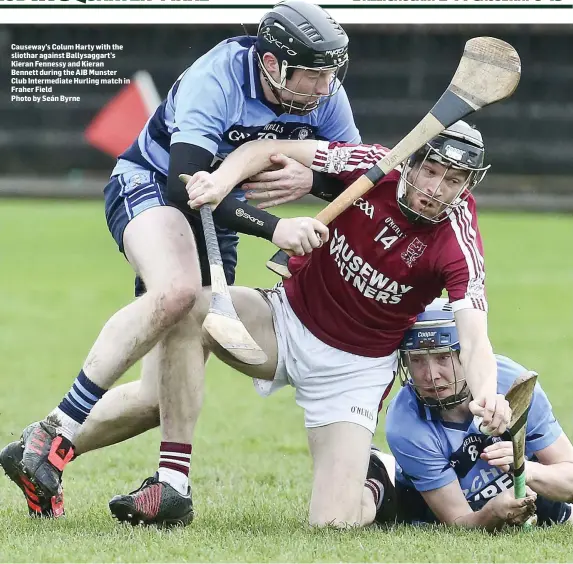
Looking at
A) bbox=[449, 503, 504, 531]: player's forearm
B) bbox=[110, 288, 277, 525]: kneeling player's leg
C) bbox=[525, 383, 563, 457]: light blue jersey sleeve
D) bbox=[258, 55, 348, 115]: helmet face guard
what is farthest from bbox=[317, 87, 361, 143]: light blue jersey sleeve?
bbox=[449, 503, 504, 531]: player's forearm

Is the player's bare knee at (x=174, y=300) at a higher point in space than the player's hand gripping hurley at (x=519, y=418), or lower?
higher

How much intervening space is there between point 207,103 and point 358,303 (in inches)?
35.1

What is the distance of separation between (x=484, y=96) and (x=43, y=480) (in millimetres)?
1973

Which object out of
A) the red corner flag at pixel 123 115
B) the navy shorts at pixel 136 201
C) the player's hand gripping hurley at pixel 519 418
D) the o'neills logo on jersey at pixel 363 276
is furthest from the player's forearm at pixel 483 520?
the red corner flag at pixel 123 115

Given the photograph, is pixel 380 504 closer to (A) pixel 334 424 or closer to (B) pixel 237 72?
(A) pixel 334 424

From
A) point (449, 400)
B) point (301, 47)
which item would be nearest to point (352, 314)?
point (449, 400)

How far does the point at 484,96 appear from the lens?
3986 millimetres

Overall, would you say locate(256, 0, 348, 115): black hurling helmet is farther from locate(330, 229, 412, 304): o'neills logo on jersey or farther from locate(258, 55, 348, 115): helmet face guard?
locate(330, 229, 412, 304): o'neills logo on jersey

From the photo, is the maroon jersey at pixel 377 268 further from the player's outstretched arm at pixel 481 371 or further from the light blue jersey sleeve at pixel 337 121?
the light blue jersey sleeve at pixel 337 121

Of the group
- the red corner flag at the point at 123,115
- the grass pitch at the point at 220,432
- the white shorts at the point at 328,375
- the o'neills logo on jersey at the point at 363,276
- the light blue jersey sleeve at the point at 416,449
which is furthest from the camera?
the red corner flag at the point at 123,115

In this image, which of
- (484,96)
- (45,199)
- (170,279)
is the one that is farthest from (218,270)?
(45,199)

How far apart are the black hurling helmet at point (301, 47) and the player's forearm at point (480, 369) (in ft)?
3.38

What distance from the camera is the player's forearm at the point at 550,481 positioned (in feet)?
12.3

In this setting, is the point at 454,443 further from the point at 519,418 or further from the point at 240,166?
the point at 240,166
